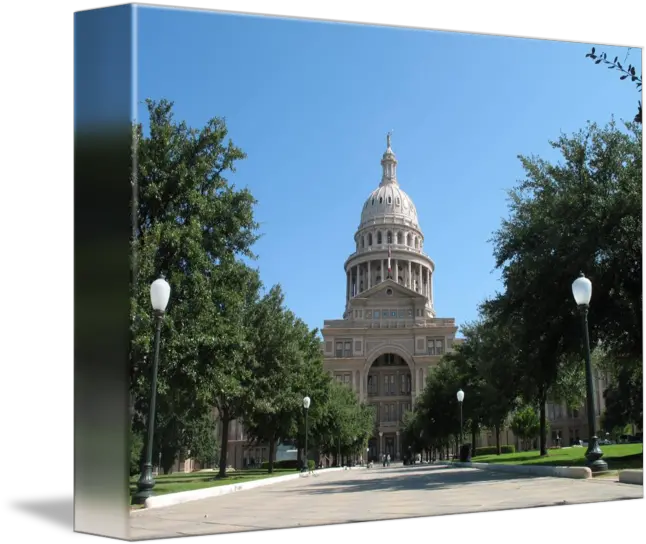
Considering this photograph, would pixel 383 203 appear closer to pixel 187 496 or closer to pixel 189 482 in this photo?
pixel 189 482

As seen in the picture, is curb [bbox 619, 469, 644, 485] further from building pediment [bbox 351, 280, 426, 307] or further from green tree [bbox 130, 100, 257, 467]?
building pediment [bbox 351, 280, 426, 307]

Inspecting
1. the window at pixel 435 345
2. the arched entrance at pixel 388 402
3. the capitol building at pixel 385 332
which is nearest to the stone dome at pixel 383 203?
the capitol building at pixel 385 332

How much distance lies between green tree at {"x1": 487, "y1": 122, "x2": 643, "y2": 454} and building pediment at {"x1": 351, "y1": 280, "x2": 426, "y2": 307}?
319 inches

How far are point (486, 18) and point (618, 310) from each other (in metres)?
11.0

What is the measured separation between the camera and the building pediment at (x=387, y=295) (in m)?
28.5

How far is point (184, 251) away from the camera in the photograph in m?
16.2

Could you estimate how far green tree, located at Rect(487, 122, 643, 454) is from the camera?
679 inches

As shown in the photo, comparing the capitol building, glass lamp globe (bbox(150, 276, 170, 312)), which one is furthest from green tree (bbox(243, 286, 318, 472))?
glass lamp globe (bbox(150, 276, 170, 312))

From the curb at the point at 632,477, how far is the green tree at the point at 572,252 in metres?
6.26

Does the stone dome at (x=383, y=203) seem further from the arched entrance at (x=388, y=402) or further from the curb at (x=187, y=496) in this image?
the arched entrance at (x=388, y=402)

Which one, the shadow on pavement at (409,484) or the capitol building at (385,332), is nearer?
the shadow on pavement at (409,484)

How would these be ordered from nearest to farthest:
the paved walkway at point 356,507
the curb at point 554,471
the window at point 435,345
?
the paved walkway at point 356,507, the curb at point 554,471, the window at point 435,345
